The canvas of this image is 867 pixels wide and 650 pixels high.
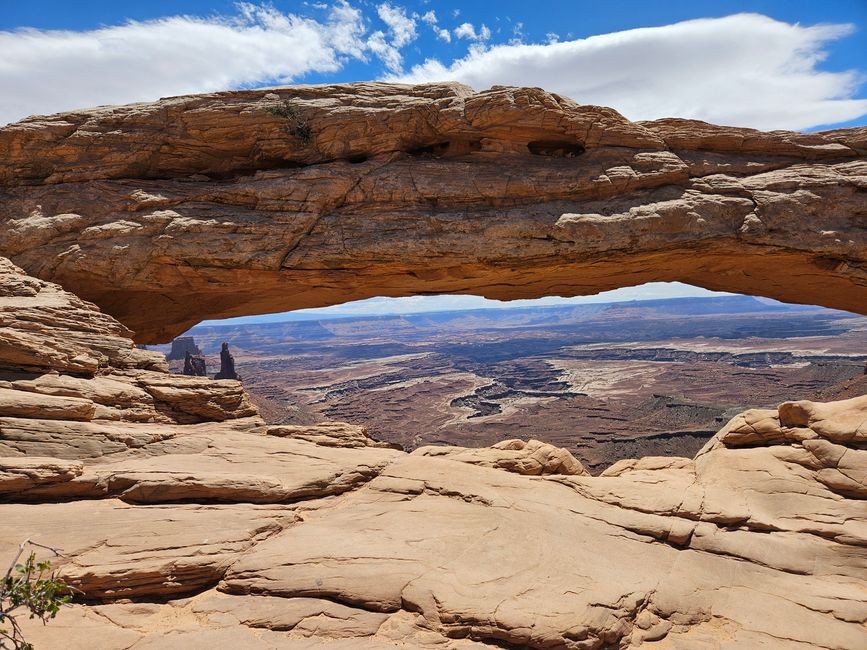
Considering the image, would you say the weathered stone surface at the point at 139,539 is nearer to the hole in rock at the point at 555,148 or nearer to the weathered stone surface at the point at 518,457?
the weathered stone surface at the point at 518,457

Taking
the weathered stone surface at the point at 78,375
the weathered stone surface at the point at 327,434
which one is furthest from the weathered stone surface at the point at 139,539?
the weathered stone surface at the point at 327,434

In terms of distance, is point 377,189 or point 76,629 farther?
point 377,189

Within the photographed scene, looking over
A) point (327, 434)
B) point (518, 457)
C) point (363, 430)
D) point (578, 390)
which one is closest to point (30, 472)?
point (327, 434)

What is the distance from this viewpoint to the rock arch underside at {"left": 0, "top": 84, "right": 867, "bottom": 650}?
28.9ft

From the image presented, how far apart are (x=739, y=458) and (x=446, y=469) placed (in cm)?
807

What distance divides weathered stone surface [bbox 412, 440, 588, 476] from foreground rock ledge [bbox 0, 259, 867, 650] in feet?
0.24

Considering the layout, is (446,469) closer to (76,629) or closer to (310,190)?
(76,629)

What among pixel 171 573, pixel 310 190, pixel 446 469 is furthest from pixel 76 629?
pixel 310 190

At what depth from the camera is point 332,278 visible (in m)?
18.6

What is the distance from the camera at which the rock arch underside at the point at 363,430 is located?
8.81 metres

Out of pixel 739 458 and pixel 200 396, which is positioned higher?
pixel 200 396

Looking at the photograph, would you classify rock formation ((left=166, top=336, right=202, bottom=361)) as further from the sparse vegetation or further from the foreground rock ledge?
the foreground rock ledge

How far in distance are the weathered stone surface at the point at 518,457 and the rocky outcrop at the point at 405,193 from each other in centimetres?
659

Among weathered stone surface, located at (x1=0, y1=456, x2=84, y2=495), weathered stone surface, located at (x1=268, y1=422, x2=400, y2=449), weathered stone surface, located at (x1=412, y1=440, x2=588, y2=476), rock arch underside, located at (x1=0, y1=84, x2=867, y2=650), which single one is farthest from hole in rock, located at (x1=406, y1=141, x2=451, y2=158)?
weathered stone surface, located at (x1=0, y1=456, x2=84, y2=495)
